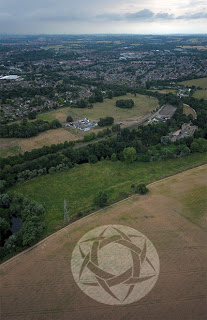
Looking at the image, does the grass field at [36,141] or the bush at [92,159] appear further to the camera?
the grass field at [36,141]

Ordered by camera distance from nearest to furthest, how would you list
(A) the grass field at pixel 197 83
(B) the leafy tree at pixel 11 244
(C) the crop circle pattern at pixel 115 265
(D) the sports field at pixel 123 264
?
(D) the sports field at pixel 123 264 < (C) the crop circle pattern at pixel 115 265 < (B) the leafy tree at pixel 11 244 < (A) the grass field at pixel 197 83

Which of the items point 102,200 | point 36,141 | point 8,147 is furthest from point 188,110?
point 8,147

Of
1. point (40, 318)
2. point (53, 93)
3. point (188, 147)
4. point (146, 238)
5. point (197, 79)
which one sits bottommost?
point (40, 318)

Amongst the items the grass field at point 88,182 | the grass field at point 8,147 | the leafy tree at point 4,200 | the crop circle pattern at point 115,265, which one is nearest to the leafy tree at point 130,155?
the grass field at point 88,182

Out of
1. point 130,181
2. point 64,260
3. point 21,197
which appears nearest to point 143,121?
point 130,181

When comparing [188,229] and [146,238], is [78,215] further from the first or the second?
[188,229]

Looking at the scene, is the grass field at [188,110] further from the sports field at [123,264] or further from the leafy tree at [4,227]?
the leafy tree at [4,227]

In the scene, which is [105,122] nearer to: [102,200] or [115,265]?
[102,200]

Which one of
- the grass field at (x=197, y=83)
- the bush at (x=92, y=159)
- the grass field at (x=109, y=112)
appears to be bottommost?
the bush at (x=92, y=159)
